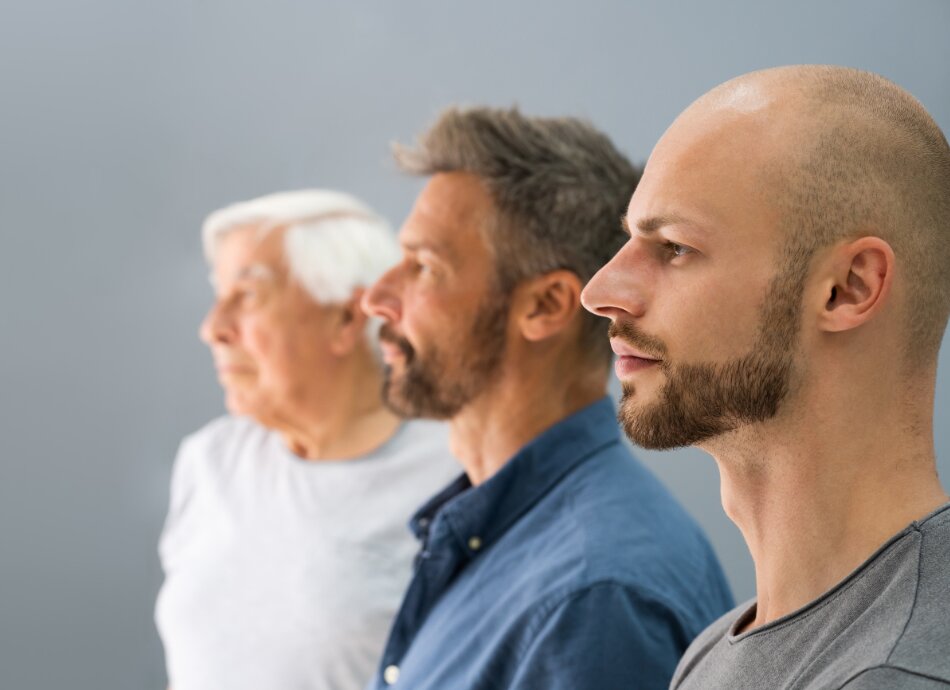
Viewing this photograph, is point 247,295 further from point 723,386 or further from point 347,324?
point 723,386

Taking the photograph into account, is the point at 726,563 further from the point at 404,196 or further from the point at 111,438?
the point at 111,438

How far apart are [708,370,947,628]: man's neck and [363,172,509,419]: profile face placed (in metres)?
0.75

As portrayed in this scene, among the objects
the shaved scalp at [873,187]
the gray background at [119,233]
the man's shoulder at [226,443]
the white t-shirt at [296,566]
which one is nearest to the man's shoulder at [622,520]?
the shaved scalp at [873,187]

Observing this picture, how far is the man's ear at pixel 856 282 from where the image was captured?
30.8 inches

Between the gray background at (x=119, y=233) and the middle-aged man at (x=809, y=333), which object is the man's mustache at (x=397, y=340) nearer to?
the middle-aged man at (x=809, y=333)

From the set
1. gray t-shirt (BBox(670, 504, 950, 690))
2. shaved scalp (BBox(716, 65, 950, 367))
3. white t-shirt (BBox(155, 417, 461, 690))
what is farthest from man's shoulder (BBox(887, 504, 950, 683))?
white t-shirt (BBox(155, 417, 461, 690))

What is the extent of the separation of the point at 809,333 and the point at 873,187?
0.11 m

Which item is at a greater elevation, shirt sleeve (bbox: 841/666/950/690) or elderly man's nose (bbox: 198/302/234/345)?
elderly man's nose (bbox: 198/302/234/345)

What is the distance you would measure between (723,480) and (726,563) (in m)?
1.56

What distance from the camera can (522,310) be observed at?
1.56 meters

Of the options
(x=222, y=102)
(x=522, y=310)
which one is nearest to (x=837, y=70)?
(x=522, y=310)

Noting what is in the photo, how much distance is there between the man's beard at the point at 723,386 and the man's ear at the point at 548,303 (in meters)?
0.66

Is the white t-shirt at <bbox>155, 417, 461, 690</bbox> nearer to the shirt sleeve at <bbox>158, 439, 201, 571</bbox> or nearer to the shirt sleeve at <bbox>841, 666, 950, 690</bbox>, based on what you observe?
the shirt sleeve at <bbox>158, 439, 201, 571</bbox>

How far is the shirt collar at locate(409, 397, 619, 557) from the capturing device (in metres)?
1.46
